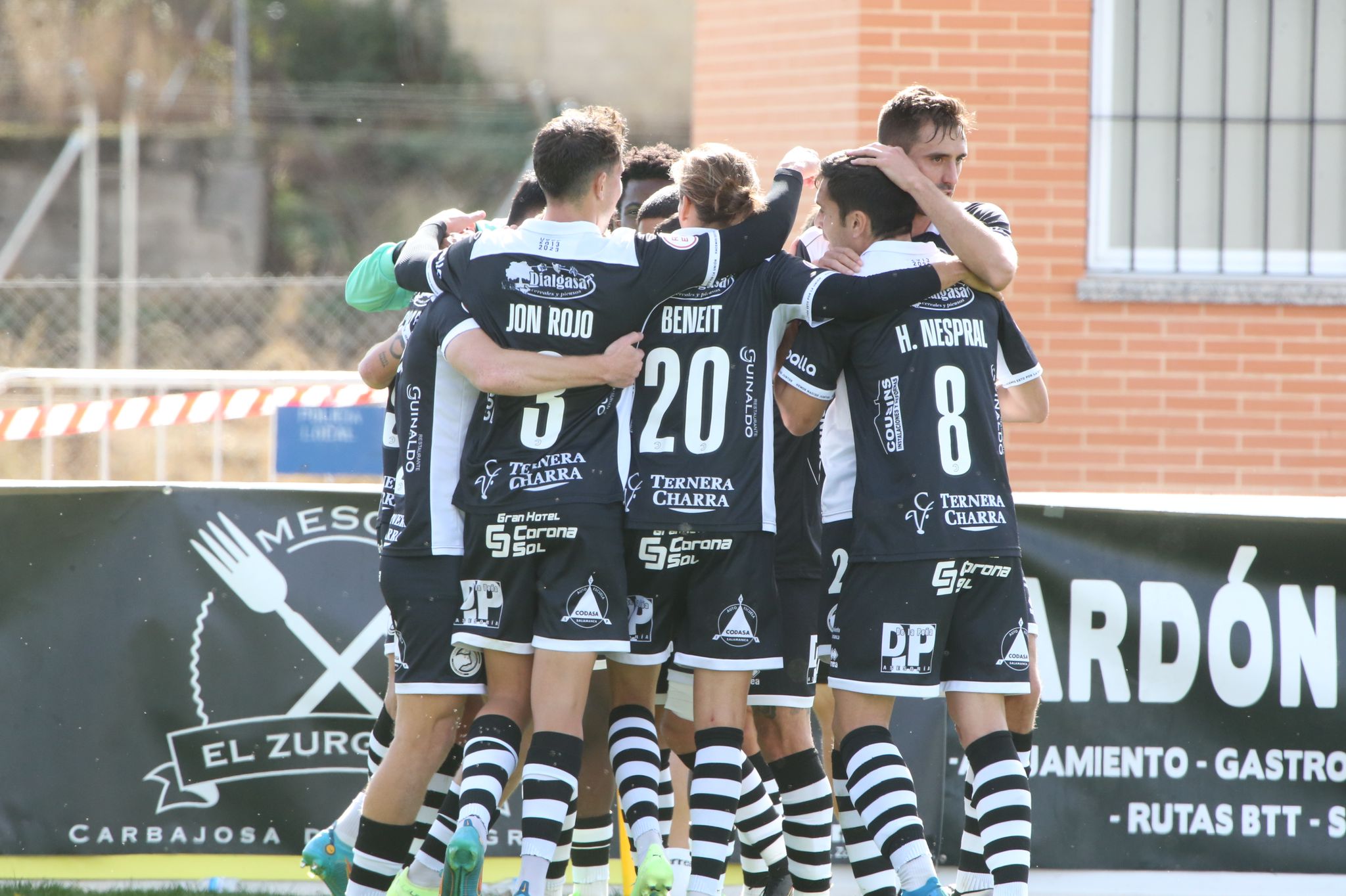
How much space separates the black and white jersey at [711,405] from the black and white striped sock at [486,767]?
668 mm

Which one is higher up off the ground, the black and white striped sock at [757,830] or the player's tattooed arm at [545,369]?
the player's tattooed arm at [545,369]

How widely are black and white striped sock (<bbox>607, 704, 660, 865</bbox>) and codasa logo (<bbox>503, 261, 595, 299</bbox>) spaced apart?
1.17 metres

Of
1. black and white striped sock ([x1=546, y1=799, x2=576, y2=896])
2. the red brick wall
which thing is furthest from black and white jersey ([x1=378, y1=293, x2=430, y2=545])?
the red brick wall

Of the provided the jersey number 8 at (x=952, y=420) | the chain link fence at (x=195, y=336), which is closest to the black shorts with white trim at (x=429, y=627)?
the jersey number 8 at (x=952, y=420)

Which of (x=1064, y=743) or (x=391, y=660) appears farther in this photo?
(x=1064, y=743)

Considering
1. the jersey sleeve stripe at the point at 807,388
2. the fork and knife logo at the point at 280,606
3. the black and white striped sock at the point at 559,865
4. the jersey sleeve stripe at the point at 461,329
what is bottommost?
the black and white striped sock at the point at 559,865

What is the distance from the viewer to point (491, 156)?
2588 centimetres

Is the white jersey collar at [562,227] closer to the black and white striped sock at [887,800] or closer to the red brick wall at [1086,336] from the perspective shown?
the black and white striped sock at [887,800]

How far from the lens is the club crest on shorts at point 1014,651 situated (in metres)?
3.82

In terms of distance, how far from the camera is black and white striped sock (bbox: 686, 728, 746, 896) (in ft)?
12.5

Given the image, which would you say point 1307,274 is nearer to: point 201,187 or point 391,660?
point 391,660

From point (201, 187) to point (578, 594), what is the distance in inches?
829

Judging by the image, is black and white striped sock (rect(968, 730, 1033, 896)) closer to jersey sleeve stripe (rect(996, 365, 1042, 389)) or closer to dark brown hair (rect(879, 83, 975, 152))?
jersey sleeve stripe (rect(996, 365, 1042, 389))

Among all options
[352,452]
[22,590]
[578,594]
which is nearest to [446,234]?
[578,594]
